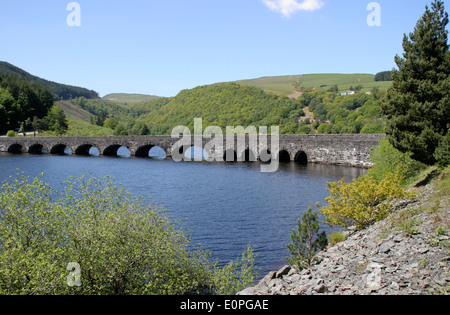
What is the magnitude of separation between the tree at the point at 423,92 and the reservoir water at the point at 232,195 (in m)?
7.58

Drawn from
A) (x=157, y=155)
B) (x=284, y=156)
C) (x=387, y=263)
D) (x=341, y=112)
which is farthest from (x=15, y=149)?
(x=387, y=263)

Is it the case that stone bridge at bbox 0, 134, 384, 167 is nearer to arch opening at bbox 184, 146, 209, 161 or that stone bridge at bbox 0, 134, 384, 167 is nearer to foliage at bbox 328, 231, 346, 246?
arch opening at bbox 184, 146, 209, 161

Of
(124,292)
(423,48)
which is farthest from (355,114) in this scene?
(124,292)

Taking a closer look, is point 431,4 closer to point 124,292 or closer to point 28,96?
point 124,292

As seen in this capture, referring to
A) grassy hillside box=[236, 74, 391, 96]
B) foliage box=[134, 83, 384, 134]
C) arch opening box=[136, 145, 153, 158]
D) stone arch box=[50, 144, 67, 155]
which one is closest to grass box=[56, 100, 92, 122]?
foliage box=[134, 83, 384, 134]

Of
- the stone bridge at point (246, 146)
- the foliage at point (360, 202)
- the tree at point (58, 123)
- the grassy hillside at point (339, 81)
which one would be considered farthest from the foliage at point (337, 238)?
the grassy hillside at point (339, 81)

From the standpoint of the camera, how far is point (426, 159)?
2311cm

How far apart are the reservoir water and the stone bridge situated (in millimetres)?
2962

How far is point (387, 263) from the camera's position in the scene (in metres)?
11.3

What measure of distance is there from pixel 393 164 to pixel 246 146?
35.6 metres

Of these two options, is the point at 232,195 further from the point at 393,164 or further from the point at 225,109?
the point at 225,109

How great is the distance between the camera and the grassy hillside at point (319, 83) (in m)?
150

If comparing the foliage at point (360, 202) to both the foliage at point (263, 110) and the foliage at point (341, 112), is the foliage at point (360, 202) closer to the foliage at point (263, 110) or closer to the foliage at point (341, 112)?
the foliage at point (341, 112)

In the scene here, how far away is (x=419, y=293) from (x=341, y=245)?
6.73 meters
